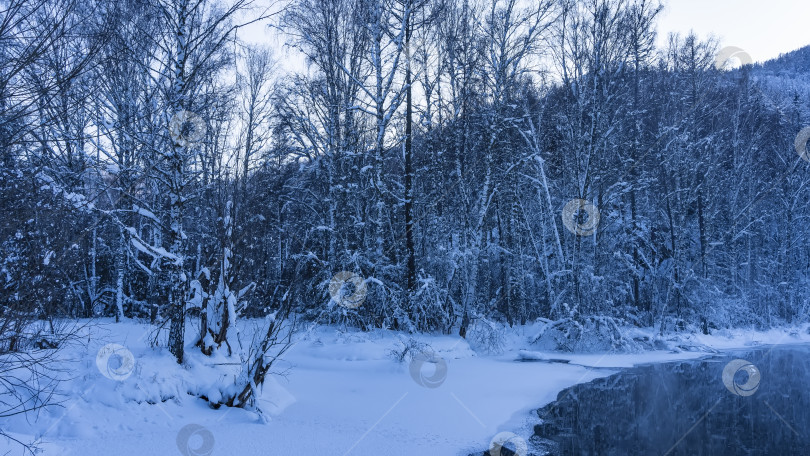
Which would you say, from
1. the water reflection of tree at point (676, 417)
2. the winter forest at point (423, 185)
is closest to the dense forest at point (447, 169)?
the winter forest at point (423, 185)

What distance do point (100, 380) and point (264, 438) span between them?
2.29m

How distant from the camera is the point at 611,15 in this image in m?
14.6

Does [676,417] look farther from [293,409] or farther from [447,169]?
[447,169]

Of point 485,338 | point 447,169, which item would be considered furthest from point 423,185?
point 485,338

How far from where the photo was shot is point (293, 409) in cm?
704

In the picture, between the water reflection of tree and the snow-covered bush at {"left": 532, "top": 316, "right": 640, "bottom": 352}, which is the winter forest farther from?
the water reflection of tree

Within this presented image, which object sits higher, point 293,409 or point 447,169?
point 447,169

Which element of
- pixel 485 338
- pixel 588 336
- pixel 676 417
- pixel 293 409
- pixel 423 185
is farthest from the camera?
pixel 423 185

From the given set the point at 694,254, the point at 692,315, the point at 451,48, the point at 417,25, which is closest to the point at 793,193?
the point at 694,254

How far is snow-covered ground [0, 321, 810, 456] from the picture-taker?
535 cm

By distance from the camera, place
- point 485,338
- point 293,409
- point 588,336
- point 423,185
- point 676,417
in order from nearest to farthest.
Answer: point 293,409 < point 676,417 < point 485,338 < point 588,336 < point 423,185

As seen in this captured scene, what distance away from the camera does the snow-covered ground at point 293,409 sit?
17.5 feet

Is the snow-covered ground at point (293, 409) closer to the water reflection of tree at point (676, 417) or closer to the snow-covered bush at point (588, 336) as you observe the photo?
the water reflection of tree at point (676, 417)

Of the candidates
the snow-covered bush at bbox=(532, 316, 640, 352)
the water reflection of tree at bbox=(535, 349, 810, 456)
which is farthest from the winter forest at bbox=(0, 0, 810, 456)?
the water reflection of tree at bbox=(535, 349, 810, 456)
